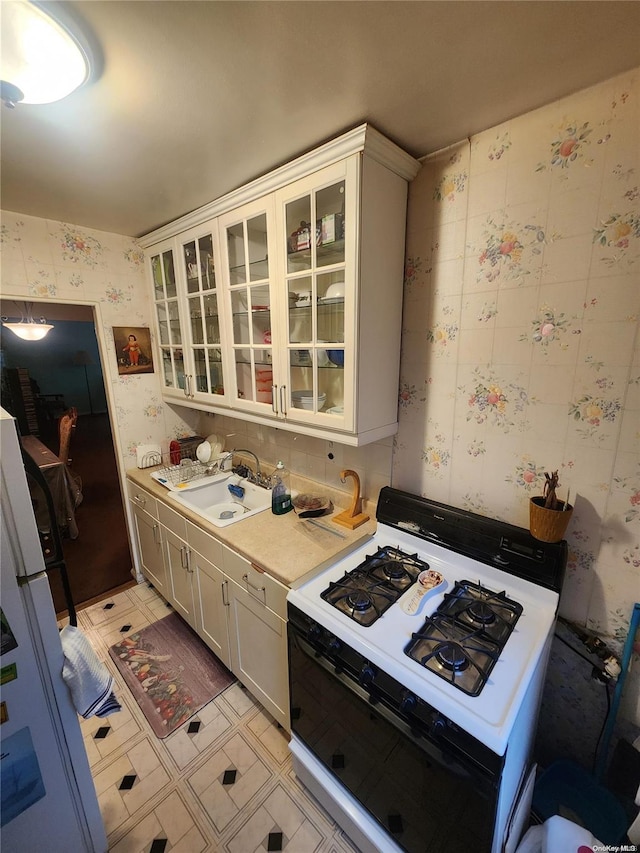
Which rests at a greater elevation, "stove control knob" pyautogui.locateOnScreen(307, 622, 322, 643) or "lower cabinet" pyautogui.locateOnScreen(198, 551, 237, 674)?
"stove control knob" pyautogui.locateOnScreen(307, 622, 322, 643)

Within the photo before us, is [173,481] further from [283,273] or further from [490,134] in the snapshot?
[490,134]

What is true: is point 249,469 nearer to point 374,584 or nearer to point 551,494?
point 374,584

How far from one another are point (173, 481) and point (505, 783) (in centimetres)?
192

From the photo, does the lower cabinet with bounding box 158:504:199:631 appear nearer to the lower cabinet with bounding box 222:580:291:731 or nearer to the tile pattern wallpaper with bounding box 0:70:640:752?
the lower cabinet with bounding box 222:580:291:731

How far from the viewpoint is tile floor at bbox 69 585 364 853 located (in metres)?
1.19

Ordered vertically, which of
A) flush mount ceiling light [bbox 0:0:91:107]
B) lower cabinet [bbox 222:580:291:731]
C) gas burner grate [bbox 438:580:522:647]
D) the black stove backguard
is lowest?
lower cabinet [bbox 222:580:291:731]

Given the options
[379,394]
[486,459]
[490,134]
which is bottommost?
[486,459]

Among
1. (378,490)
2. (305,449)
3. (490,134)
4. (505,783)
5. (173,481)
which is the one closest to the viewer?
(505,783)

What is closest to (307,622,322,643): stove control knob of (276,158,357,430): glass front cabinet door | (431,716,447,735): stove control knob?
(431,716,447,735): stove control knob

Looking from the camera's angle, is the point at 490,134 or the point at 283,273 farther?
the point at 283,273

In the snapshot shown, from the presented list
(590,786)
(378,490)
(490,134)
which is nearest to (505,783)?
(590,786)

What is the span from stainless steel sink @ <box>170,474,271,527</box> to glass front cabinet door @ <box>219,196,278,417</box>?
549 mm

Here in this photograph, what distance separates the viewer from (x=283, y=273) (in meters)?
1.40

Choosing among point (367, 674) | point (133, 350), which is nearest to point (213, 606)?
point (367, 674)
